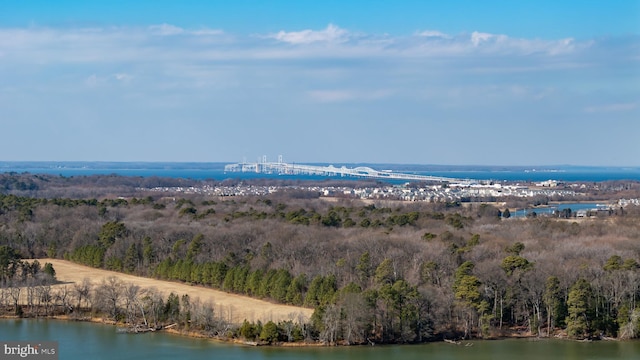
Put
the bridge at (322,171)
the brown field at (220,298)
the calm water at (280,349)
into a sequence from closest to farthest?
the calm water at (280,349) → the brown field at (220,298) → the bridge at (322,171)

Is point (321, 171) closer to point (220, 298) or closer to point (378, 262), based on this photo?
point (378, 262)

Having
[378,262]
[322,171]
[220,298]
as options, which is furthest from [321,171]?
[220,298]

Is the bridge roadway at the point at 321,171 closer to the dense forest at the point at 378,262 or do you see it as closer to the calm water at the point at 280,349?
the dense forest at the point at 378,262

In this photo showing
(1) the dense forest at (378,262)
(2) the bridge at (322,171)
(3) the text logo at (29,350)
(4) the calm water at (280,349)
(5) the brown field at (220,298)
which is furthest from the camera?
(2) the bridge at (322,171)

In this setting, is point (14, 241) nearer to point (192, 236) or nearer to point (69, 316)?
point (192, 236)

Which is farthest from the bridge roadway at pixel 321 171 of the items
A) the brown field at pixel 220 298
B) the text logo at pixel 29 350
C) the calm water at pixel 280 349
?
the text logo at pixel 29 350

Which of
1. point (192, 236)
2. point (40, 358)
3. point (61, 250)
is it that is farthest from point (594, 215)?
point (40, 358)
